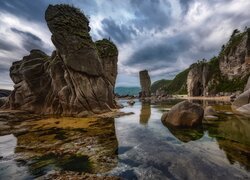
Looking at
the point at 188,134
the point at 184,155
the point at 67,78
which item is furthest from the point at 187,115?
the point at 67,78

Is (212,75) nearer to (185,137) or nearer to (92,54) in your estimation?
(92,54)

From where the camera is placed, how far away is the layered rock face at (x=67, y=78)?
33.2 m

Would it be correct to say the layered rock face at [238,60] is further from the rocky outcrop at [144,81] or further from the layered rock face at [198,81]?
the rocky outcrop at [144,81]

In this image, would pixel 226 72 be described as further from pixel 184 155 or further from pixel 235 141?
pixel 184 155

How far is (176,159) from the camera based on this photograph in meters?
10.2

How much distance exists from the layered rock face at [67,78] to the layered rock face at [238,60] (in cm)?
6687

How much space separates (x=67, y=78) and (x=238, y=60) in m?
79.5

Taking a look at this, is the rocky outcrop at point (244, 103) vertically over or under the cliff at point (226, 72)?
under

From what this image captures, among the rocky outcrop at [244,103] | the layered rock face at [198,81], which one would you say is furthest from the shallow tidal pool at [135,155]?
the layered rock face at [198,81]

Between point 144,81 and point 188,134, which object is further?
point 144,81

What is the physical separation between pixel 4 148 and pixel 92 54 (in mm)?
24492

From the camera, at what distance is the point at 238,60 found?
8300 centimetres

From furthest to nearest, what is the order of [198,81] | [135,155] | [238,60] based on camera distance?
[198,81] → [238,60] → [135,155]

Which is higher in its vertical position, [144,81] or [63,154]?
[144,81]
